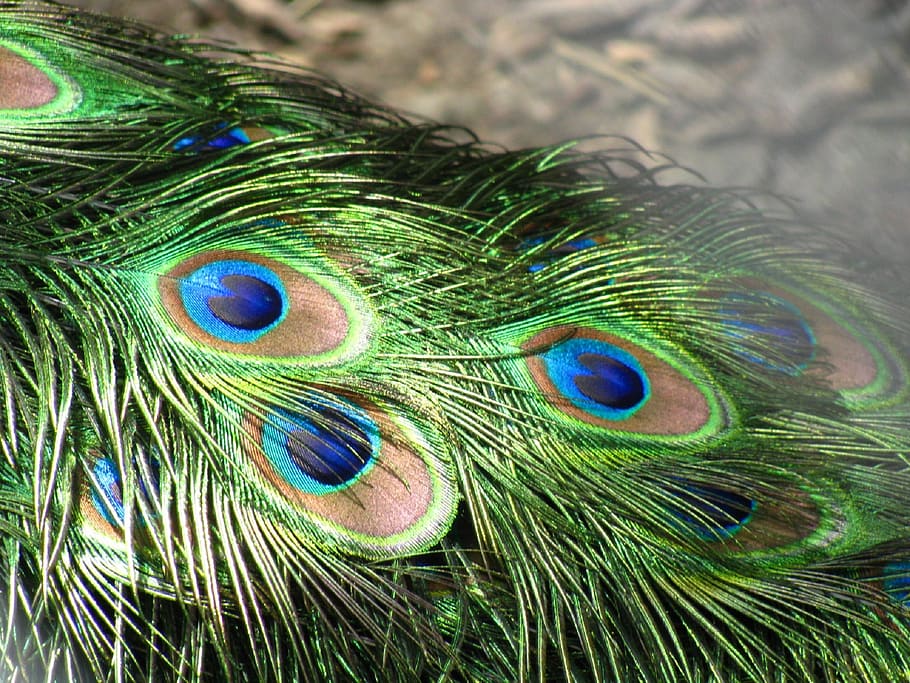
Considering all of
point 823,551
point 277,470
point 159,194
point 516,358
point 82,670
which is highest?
point 159,194

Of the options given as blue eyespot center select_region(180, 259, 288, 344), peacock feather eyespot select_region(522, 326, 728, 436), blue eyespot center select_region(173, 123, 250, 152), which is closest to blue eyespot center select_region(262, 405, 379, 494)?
blue eyespot center select_region(180, 259, 288, 344)

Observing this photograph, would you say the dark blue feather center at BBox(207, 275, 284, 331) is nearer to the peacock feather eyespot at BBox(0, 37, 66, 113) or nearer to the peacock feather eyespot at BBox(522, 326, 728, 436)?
the peacock feather eyespot at BBox(522, 326, 728, 436)

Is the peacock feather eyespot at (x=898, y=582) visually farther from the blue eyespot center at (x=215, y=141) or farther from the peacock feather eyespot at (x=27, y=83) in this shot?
the peacock feather eyespot at (x=27, y=83)

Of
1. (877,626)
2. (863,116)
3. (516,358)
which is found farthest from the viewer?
(516,358)

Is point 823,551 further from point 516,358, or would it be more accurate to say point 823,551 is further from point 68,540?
point 68,540

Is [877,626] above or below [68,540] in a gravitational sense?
below

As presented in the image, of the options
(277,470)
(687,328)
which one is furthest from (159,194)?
(687,328)

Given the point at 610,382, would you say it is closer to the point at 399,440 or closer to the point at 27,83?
the point at 399,440

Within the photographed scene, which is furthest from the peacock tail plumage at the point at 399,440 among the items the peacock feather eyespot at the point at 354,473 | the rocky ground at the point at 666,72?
the rocky ground at the point at 666,72
